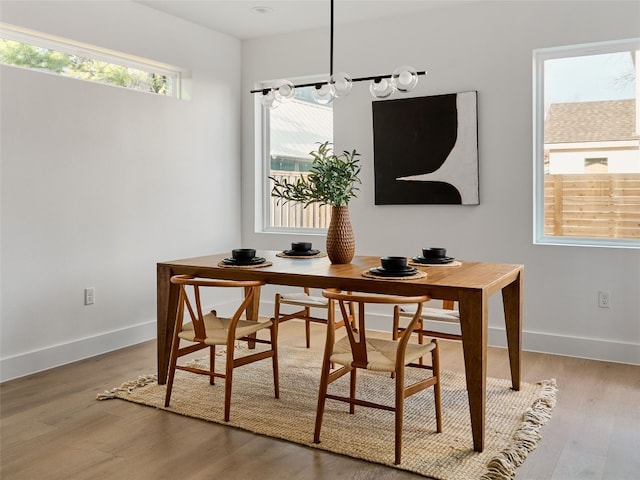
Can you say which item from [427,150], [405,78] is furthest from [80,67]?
[427,150]

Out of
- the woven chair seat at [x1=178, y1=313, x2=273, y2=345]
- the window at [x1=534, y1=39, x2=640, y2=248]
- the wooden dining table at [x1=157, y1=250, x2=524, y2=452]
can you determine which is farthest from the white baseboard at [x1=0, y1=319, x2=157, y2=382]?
the window at [x1=534, y1=39, x2=640, y2=248]

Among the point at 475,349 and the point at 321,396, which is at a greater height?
the point at 475,349

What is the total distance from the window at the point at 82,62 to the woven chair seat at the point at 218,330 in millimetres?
2022

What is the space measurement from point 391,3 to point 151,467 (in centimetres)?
348

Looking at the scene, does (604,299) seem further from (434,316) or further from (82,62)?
(82,62)

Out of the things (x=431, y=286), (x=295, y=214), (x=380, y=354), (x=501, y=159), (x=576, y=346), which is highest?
(x=501, y=159)

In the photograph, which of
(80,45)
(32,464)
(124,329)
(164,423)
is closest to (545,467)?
(164,423)

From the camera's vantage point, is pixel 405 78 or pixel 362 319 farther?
pixel 405 78

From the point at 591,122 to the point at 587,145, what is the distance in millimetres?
156

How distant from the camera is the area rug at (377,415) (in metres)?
2.35

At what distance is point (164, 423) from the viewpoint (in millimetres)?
2750

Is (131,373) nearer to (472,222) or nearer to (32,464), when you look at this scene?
(32,464)

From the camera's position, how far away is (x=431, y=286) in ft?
7.95

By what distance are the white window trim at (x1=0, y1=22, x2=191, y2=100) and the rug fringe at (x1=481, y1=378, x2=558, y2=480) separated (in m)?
3.44
